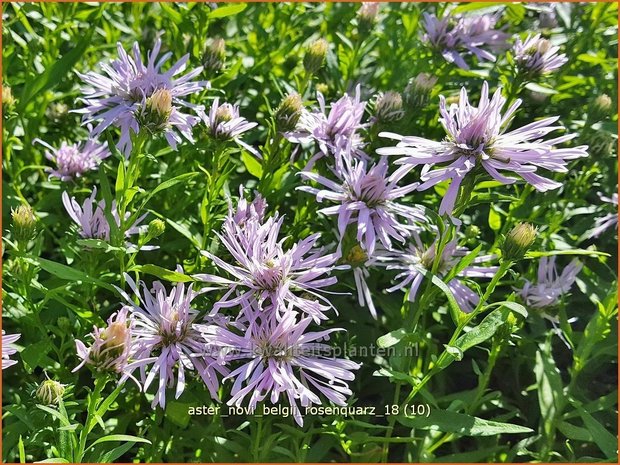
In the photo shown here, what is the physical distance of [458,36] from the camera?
1899 millimetres

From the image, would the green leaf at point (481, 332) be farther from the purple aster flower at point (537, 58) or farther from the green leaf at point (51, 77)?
the green leaf at point (51, 77)

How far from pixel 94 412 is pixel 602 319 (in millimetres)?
1051

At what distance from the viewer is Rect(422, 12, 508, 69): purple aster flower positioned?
1.88m

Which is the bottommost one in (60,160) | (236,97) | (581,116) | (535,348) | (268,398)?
(268,398)

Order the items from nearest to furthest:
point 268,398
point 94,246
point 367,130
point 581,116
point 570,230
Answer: point 94,246 < point 268,398 < point 367,130 < point 570,230 < point 581,116

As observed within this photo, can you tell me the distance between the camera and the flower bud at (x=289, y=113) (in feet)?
4.79

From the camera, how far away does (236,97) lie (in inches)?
75.8

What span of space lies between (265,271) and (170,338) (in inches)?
8.7

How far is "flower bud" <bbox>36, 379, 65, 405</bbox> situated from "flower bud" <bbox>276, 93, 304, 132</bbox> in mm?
665

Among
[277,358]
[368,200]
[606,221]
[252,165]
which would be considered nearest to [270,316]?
[277,358]

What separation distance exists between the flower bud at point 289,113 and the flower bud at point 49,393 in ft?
2.18

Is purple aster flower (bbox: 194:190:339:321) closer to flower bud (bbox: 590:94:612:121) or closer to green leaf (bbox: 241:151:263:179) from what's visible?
green leaf (bbox: 241:151:263:179)

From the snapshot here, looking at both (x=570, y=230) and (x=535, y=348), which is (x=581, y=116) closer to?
(x=570, y=230)

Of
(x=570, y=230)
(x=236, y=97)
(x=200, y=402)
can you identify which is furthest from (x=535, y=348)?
(x=236, y=97)
